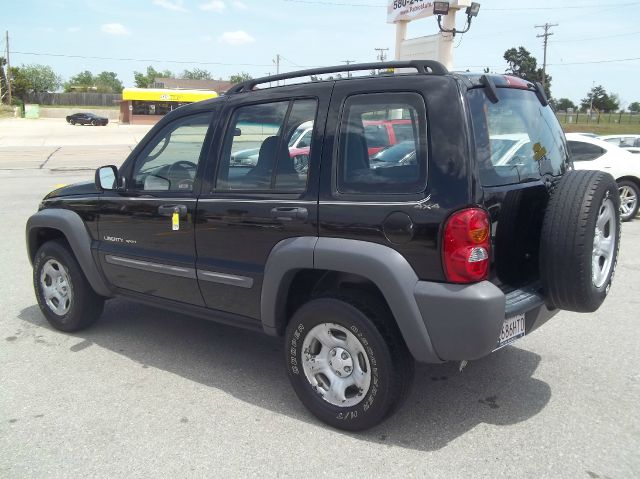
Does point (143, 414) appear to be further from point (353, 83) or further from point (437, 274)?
point (353, 83)

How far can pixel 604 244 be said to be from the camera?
348cm

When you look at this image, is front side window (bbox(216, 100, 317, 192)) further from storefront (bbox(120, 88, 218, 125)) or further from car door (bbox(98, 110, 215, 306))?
storefront (bbox(120, 88, 218, 125))

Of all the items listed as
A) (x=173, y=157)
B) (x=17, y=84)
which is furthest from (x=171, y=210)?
(x=17, y=84)

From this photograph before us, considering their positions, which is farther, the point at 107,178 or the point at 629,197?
the point at 629,197

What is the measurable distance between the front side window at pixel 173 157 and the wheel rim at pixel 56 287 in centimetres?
117

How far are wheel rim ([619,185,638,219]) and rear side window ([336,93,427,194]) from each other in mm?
8541

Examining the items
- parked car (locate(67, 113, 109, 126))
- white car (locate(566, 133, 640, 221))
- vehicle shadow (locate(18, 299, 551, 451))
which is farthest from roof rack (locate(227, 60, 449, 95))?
parked car (locate(67, 113, 109, 126))

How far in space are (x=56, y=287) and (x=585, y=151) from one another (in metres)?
9.12

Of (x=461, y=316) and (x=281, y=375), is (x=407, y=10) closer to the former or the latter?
(x=281, y=375)

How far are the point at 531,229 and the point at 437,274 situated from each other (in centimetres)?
76

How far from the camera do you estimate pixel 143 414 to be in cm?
351

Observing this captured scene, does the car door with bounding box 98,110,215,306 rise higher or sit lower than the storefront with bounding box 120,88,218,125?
lower

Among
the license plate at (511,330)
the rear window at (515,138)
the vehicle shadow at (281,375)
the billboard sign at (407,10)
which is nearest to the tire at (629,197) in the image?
the vehicle shadow at (281,375)

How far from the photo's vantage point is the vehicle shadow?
340 cm
